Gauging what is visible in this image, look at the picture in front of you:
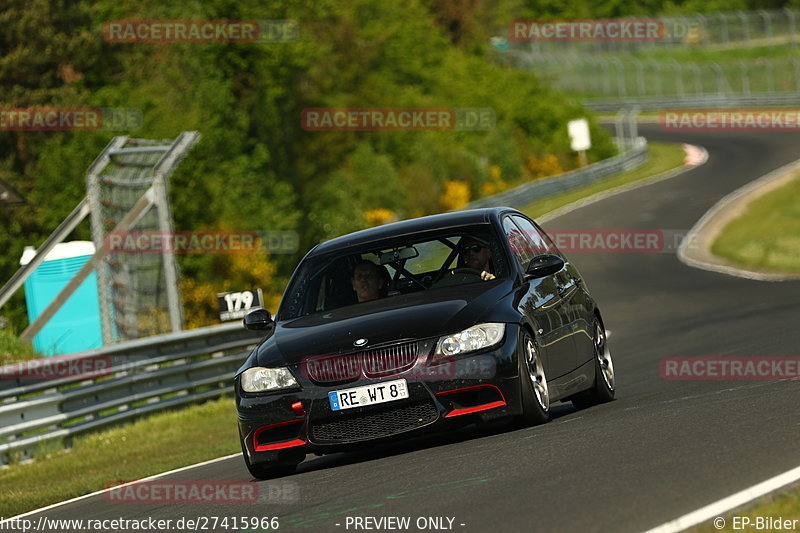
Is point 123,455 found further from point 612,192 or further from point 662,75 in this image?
point 662,75

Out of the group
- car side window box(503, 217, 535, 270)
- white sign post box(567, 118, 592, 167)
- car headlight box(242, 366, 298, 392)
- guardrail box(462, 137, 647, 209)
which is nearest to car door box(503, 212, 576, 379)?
car side window box(503, 217, 535, 270)

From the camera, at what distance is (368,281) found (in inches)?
395

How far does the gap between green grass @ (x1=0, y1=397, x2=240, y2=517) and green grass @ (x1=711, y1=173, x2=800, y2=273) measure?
1619cm

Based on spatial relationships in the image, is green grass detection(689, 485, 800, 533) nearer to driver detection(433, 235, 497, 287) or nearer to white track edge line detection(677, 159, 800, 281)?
driver detection(433, 235, 497, 287)

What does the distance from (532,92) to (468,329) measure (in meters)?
76.7

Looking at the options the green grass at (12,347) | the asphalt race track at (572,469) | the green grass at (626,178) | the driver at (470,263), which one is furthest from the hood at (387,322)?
the green grass at (626,178)

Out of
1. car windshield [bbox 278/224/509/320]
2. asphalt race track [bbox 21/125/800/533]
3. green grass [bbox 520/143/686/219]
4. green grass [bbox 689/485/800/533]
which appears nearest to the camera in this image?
green grass [bbox 689/485/800/533]

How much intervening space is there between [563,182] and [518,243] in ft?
153

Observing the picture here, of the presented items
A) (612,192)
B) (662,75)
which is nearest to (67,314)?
(612,192)

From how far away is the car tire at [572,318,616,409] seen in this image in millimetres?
11094

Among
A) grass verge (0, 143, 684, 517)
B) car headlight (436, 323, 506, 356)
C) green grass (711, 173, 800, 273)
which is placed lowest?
green grass (711, 173, 800, 273)

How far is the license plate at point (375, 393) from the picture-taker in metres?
8.73

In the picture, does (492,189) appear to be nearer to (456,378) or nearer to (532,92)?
(532,92)

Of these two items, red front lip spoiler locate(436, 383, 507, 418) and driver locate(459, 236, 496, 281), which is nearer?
red front lip spoiler locate(436, 383, 507, 418)
